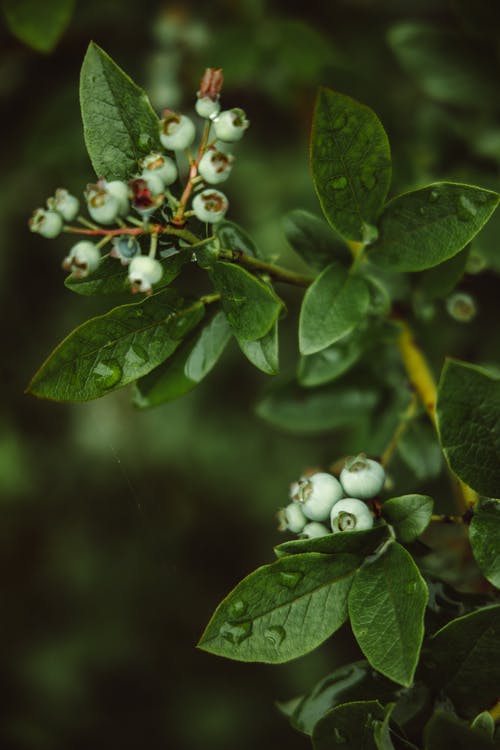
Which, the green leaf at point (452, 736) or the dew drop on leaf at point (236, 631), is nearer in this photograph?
the green leaf at point (452, 736)

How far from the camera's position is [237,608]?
106 centimetres

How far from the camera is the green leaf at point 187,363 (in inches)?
49.2

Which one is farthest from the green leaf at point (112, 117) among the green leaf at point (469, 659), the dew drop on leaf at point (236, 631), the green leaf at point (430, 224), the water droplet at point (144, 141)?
the green leaf at point (469, 659)

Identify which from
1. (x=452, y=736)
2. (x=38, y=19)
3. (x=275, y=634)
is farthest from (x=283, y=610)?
(x=38, y=19)

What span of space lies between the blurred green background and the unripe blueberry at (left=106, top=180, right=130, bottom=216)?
4.22ft

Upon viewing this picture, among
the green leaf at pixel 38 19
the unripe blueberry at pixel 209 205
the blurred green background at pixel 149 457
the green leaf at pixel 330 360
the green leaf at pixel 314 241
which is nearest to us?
the unripe blueberry at pixel 209 205

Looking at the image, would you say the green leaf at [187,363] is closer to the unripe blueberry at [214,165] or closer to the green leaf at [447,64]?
the unripe blueberry at [214,165]

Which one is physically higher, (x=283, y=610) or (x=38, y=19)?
(x=38, y=19)

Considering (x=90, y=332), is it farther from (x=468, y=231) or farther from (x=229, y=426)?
(x=229, y=426)

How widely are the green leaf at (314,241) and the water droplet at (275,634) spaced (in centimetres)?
68

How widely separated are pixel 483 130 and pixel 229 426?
4.98 feet

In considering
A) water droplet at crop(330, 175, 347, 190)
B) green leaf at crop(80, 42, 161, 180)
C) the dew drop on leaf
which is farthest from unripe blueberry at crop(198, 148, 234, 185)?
the dew drop on leaf

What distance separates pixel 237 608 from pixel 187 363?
0.42 m

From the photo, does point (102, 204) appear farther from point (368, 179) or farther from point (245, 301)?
point (368, 179)
